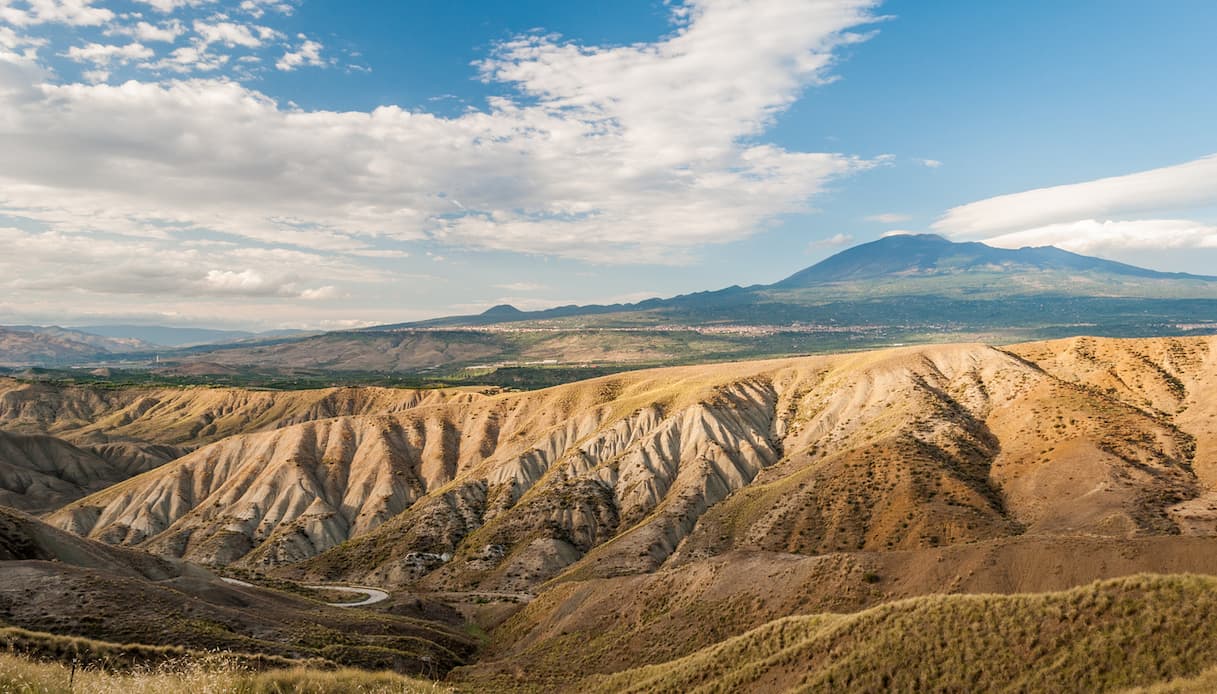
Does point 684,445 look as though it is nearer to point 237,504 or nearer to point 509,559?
point 509,559

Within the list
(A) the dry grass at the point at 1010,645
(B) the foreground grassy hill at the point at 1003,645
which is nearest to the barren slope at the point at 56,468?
(B) the foreground grassy hill at the point at 1003,645

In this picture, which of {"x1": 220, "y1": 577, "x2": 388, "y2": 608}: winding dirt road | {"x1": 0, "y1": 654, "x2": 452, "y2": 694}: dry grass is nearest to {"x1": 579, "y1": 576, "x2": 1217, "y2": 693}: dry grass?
{"x1": 0, "y1": 654, "x2": 452, "y2": 694}: dry grass

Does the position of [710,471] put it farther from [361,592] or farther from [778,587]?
[778,587]

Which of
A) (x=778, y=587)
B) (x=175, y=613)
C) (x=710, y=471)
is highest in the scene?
(x=175, y=613)

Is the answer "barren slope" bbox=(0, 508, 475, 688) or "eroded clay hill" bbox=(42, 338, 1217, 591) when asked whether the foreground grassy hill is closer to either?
"barren slope" bbox=(0, 508, 475, 688)

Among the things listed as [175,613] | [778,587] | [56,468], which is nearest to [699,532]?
[778,587]

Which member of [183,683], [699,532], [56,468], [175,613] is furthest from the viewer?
[56,468]

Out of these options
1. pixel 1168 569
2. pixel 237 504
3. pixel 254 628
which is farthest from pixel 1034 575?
pixel 237 504
